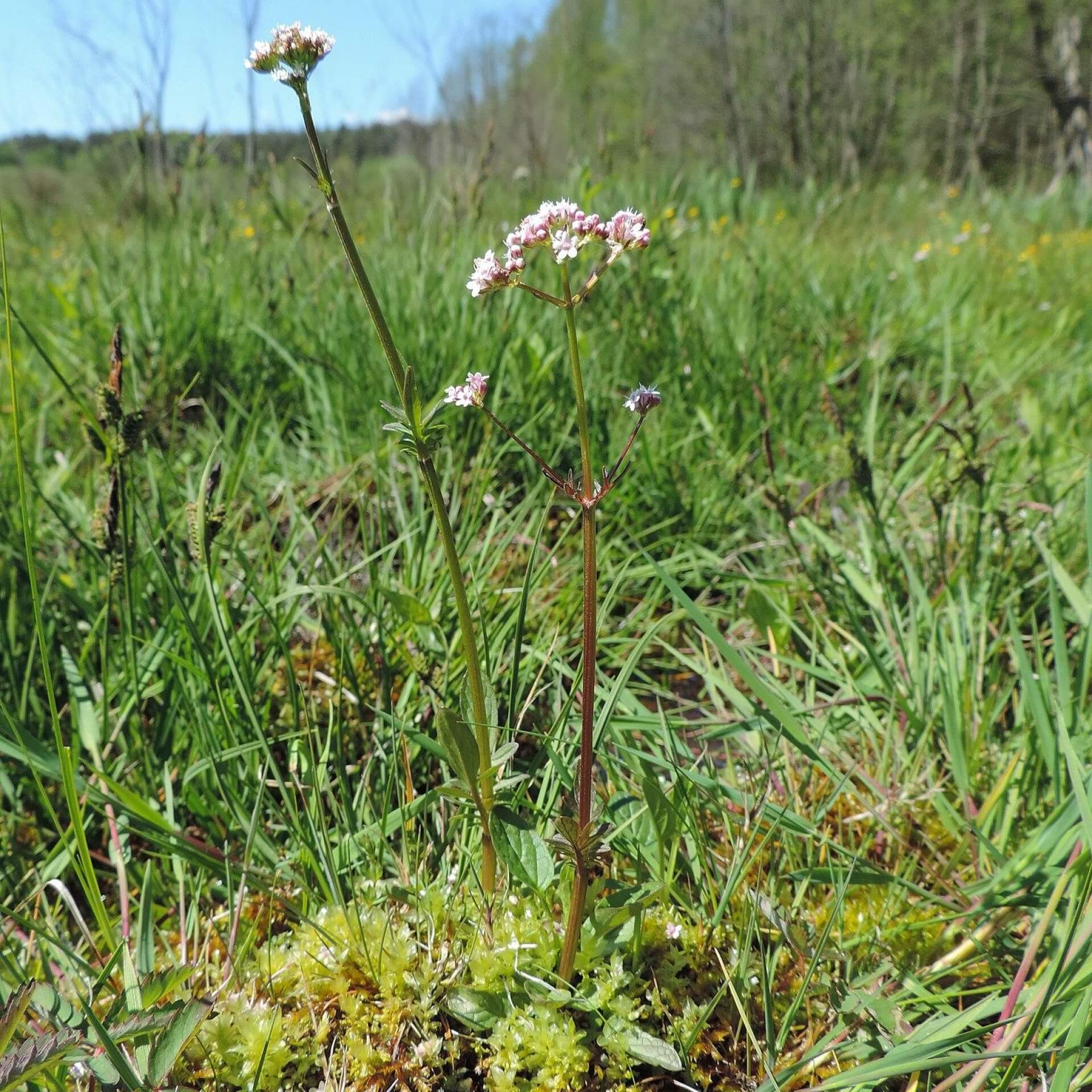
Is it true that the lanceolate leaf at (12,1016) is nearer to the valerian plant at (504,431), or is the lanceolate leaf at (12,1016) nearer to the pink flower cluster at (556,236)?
the valerian plant at (504,431)

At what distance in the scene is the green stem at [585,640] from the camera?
748mm

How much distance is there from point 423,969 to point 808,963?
0.46 meters

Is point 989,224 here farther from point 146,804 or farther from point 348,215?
point 146,804

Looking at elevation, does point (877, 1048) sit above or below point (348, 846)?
below

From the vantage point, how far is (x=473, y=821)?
43.5 inches

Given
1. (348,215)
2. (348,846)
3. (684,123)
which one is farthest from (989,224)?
(684,123)

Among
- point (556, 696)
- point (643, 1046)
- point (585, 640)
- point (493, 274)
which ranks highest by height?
point (493, 274)

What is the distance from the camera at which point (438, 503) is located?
80 cm

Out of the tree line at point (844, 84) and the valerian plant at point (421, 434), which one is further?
the tree line at point (844, 84)

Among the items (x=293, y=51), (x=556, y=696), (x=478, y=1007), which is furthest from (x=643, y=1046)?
(x=293, y=51)

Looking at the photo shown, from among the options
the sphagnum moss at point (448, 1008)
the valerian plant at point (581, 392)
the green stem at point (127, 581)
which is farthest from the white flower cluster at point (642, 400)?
the green stem at point (127, 581)

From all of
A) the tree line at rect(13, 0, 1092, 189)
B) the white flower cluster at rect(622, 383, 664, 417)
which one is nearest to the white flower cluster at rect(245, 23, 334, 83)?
the white flower cluster at rect(622, 383, 664, 417)

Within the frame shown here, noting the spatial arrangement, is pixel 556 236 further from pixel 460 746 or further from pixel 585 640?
pixel 460 746

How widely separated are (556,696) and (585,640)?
1.81 ft
